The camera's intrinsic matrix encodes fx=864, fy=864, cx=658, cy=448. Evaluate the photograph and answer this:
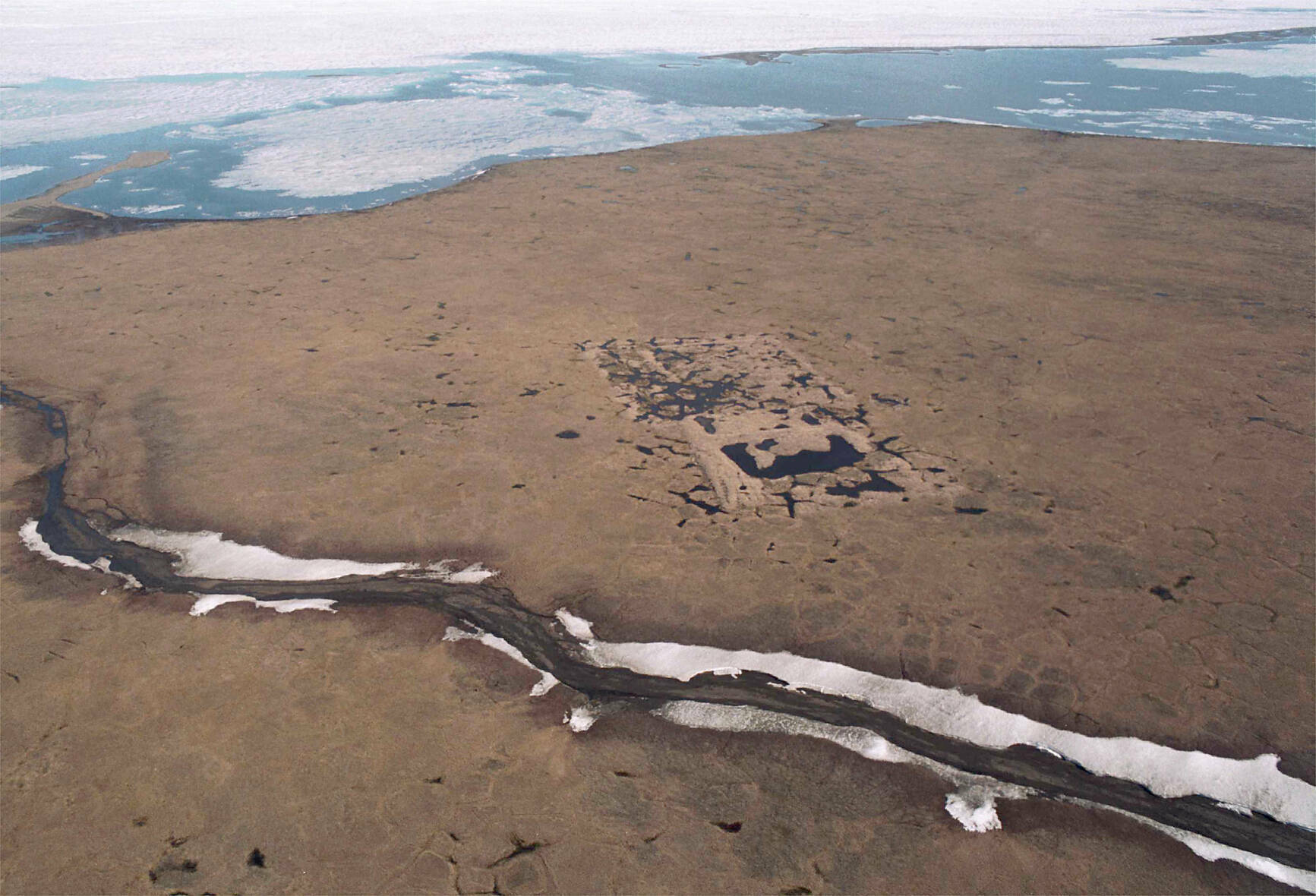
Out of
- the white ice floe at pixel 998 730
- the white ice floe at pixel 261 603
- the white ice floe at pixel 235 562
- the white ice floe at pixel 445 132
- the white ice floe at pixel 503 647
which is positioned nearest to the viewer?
the white ice floe at pixel 998 730

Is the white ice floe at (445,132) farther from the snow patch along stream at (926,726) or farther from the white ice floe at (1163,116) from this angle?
the snow patch along stream at (926,726)

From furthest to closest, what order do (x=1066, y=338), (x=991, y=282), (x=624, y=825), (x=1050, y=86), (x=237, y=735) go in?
(x=1050, y=86) < (x=991, y=282) < (x=1066, y=338) < (x=237, y=735) < (x=624, y=825)

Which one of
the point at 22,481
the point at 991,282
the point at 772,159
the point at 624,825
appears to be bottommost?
the point at 624,825

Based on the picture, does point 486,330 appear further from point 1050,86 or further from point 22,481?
point 1050,86

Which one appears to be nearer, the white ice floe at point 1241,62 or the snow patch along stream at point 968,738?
the snow patch along stream at point 968,738

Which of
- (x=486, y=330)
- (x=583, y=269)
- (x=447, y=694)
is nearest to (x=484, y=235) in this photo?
(x=583, y=269)

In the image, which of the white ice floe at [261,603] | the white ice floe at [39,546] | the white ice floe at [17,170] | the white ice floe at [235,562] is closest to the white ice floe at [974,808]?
the white ice floe at [235,562]

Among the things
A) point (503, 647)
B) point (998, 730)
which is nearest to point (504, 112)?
point (503, 647)
